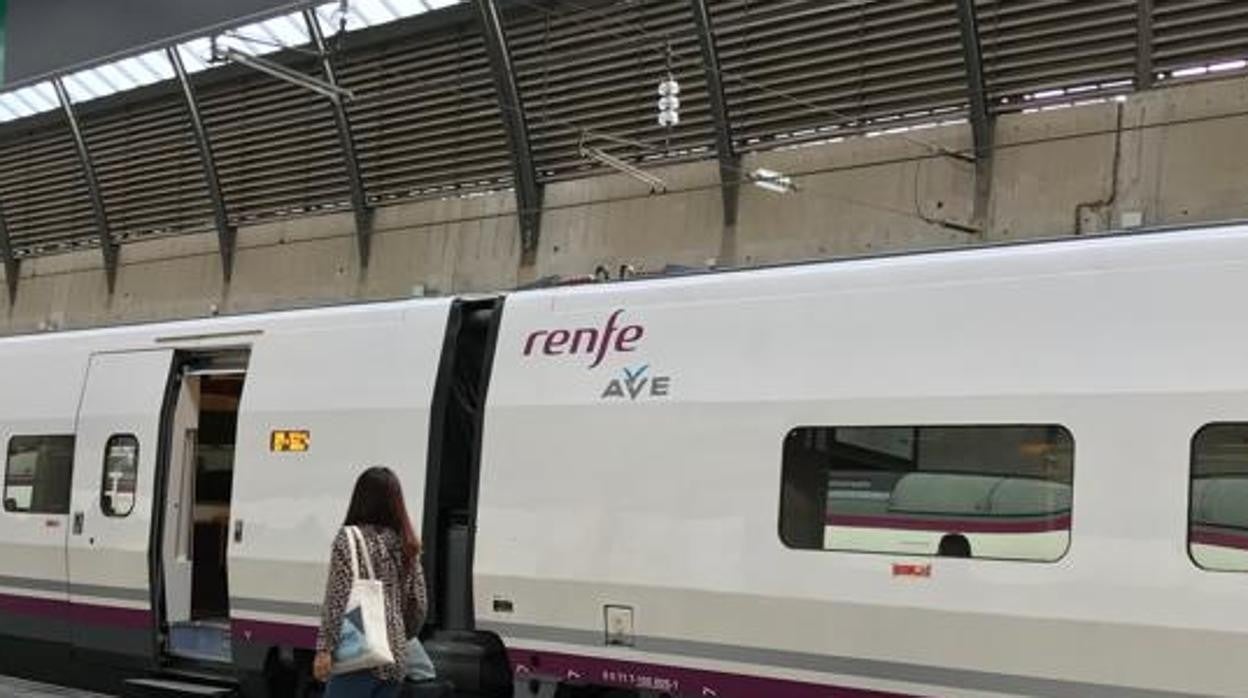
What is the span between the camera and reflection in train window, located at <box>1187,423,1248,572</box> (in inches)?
208

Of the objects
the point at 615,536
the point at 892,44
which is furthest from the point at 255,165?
the point at 615,536

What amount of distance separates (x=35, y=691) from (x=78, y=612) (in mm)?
631

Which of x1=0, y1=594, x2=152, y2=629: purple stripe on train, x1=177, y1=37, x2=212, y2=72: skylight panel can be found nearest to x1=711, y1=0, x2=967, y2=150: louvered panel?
x1=177, y1=37, x2=212, y2=72: skylight panel

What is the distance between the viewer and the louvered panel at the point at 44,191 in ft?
85.0

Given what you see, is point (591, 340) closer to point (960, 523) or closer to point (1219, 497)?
point (960, 523)

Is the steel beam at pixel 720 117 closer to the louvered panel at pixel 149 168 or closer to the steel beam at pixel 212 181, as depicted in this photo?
the steel beam at pixel 212 181

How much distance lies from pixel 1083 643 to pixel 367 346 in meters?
4.49

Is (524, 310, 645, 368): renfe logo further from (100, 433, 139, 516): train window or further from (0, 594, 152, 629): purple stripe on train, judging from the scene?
(0, 594, 152, 629): purple stripe on train

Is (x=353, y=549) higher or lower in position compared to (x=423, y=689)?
higher

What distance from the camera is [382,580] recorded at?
19.3 ft

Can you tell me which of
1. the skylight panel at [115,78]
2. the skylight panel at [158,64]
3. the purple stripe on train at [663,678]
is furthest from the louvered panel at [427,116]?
the purple stripe on train at [663,678]

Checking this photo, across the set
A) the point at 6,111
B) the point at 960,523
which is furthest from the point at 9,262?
the point at 960,523

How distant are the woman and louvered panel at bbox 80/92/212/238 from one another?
18.9 meters

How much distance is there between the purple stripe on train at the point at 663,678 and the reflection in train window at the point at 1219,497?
140cm
